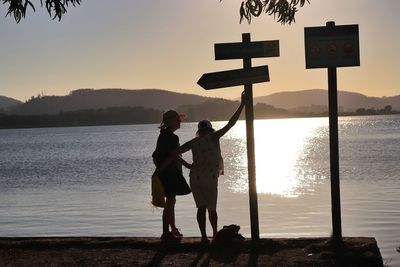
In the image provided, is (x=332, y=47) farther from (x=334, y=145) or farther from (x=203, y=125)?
(x=203, y=125)

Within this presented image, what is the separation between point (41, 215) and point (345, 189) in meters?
10.7

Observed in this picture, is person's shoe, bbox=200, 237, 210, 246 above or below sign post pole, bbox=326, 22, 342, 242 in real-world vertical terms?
below

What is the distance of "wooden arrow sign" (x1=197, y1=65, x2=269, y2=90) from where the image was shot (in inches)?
336

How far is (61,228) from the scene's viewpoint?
1661 centimetres

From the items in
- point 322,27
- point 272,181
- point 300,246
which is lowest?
point 272,181

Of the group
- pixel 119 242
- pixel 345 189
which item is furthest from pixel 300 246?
pixel 345 189

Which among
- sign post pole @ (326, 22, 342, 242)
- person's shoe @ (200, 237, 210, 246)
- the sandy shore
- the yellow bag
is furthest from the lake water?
the yellow bag

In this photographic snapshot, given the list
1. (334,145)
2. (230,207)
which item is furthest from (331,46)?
(230,207)

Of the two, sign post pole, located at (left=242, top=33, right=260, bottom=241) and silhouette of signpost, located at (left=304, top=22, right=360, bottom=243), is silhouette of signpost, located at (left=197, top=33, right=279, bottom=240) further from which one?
silhouette of signpost, located at (left=304, top=22, right=360, bottom=243)

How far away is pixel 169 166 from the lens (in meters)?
8.80

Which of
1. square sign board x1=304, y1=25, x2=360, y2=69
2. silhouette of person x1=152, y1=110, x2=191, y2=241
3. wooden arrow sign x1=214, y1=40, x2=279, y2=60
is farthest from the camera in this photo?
silhouette of person x1=152, y1=110, x2=191, y2=241

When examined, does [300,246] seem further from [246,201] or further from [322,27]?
[246,201]

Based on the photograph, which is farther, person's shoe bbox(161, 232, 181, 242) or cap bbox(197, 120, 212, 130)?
cap bbox(197, 120, 212, 130)

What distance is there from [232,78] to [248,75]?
0.20 meters
